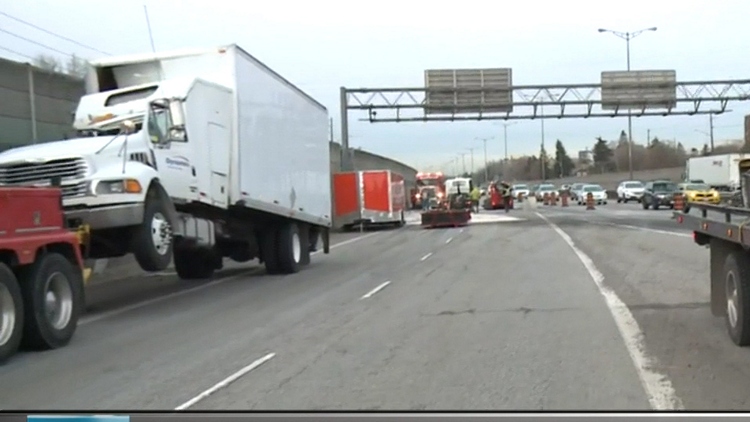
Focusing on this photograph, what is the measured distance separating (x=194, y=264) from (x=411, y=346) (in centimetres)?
840

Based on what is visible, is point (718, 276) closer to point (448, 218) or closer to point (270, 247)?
point (270, 247)

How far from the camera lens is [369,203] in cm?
3431

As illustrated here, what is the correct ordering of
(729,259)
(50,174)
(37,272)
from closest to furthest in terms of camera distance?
(729,259) < (37,272) < (50,174)

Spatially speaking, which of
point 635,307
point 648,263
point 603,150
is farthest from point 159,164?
point 648,263

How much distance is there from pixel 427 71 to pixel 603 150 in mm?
1344

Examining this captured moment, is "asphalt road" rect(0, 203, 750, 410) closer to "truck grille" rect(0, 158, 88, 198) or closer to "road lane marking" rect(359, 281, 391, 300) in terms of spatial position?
"road lane marking" rect(359, 281, 391, 300)

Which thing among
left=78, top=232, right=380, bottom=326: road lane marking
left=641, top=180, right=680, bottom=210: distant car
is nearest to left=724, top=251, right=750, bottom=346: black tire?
left=641, top=180, right=680, bottom=210: distant car

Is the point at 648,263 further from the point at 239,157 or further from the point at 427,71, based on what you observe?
the point at 427,71

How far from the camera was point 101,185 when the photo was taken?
974cm

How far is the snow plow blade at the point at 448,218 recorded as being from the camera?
3209cm

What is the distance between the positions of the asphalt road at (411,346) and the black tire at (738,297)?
0.51 feet

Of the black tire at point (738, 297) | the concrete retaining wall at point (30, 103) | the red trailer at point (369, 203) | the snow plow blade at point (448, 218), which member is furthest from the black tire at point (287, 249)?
the snow plow blade at point (448, 218)

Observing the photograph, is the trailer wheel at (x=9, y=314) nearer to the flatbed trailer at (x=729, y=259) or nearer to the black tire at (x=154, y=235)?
the black tire at (x=154, y=235)
